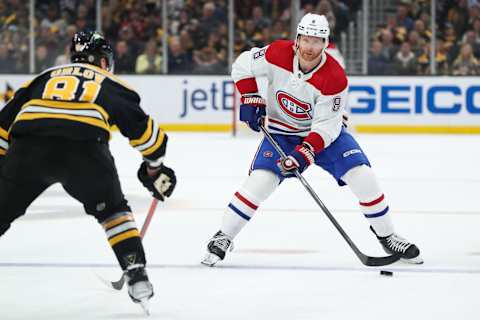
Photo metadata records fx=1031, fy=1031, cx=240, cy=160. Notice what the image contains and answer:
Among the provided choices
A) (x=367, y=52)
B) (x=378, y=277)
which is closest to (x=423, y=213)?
(x=378, y=277)

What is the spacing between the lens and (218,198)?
6176 millimetres

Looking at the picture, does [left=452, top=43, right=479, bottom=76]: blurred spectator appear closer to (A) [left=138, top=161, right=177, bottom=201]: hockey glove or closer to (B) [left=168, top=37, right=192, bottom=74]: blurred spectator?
(B) [left=168, top=37, right=192, bottom=74]: blurred spectator

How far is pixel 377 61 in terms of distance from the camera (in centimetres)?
1154

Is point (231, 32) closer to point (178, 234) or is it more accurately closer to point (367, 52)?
point (367, 52)

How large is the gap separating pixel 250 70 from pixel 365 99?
7.23 meters

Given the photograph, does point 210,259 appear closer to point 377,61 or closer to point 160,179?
point 160,179

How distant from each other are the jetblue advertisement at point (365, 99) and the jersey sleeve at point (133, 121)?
8.23 metres

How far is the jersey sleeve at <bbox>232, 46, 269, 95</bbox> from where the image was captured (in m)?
4.17

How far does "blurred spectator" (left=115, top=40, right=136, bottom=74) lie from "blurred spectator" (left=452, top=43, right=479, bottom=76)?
3.60 m

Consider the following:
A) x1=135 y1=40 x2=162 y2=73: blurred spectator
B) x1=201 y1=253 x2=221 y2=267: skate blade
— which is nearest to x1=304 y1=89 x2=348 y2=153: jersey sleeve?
x1=201 y1=253 x2=221 y2=267: skate blade

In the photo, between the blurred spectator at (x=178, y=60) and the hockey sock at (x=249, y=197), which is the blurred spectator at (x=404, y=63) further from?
the hockey sock at (x=249, y=197)

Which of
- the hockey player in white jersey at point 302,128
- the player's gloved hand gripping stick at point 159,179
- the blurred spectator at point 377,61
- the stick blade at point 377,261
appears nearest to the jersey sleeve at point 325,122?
the hockey player in white jersey at point 302,128

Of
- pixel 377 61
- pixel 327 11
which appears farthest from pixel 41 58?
pixel 377 61

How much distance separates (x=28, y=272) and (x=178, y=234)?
3.67ft
